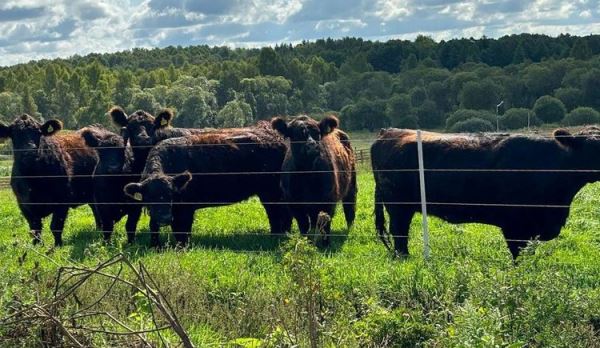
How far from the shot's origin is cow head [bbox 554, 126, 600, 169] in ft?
31.8

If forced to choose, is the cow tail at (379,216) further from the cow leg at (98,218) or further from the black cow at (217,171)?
the cow leg at (98,218)

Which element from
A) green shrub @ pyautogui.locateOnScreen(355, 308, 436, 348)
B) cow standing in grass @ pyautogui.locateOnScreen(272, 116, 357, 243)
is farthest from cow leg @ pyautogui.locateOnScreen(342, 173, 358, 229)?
green shrub @ pyautogui.locateOnScreen(355, 308, 436, 348)

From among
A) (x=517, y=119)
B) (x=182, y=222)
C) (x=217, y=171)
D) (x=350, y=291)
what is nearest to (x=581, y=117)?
(x=517, y=119)

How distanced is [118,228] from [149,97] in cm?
8018

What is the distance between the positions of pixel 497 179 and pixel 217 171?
4.78 metres

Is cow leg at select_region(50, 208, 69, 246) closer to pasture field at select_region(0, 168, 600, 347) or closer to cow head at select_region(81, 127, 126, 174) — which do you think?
pasture field at select_region(0, 168, 600, 347)

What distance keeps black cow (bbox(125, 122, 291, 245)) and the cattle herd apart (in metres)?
0.02

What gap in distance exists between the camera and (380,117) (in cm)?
8069

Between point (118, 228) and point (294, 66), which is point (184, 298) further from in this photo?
point (294, 66)

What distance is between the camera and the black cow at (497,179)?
9766mm

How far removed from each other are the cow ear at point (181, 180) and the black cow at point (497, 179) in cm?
302

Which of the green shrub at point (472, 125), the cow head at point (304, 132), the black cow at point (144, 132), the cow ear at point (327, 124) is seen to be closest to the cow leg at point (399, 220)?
the cow head at point (304, 132)

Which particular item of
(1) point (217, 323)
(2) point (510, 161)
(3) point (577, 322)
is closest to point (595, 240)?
(2) point (510, 161)

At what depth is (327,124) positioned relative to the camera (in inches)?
477
